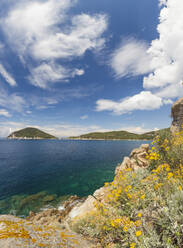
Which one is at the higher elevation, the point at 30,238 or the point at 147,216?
the point at 147,216

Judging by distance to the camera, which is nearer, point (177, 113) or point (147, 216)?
point (147, 216)

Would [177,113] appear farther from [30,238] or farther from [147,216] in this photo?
[30,238]

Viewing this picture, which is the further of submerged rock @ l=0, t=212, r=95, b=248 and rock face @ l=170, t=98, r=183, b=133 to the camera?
rock face @ l=170, t=98, r=183, b=133

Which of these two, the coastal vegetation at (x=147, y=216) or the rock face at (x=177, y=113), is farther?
the rock face at (x=177, y=113)

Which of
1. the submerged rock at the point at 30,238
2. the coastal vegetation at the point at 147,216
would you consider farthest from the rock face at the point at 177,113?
the submerged rock at the point at 30,238

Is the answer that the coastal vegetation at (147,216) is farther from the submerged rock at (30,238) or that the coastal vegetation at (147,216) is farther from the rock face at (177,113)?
the rock face at (177,113)

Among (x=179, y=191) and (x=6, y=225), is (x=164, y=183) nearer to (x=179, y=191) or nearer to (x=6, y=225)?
(x=179, y=191)

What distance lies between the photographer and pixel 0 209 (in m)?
14.7

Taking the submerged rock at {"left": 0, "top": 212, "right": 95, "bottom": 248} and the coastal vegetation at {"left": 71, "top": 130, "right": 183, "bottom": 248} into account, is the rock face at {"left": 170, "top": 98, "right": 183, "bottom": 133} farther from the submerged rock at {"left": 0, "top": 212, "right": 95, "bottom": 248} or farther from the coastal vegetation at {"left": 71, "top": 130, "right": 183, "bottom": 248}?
the submerged rock at {"left": 0, "top": 212, "right": 95, "bottom": 248}

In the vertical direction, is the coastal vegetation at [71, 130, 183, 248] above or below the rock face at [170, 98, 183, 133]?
below

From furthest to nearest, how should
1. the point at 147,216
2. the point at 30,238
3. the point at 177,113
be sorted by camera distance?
1. the point at 177,113
2. the point at 147,216
3. the point at 30,238

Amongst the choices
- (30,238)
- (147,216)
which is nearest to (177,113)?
(147,216)

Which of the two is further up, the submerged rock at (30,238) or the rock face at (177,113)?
the rock face at (177,113)

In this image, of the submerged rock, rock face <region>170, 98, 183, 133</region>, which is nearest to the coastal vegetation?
the submerged rock
